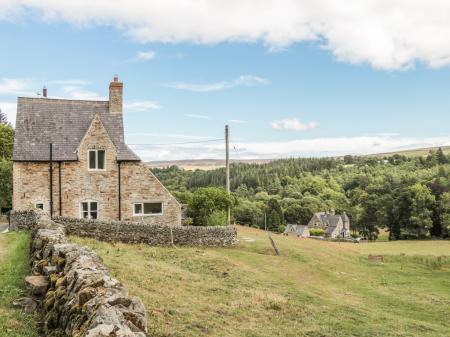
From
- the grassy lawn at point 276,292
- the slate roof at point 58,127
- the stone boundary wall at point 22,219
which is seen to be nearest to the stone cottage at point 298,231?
the grassy lawn at point 276,292

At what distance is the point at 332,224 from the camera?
130 meters

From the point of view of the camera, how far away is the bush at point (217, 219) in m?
34.9

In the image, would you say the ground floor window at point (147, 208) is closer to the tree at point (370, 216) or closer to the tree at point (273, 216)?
the tree at point (370, 216)

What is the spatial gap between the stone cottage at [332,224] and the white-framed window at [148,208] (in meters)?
99.0

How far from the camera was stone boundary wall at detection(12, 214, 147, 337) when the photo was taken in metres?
6.12

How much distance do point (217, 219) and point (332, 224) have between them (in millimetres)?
101545

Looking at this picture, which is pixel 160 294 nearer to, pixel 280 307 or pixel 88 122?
pixel 280 307

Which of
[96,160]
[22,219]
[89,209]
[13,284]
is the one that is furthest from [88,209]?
[13,284]

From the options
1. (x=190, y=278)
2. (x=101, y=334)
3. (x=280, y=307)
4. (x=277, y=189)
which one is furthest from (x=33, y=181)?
(x=277, y=189)

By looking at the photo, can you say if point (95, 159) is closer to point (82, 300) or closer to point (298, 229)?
point (82, 300)

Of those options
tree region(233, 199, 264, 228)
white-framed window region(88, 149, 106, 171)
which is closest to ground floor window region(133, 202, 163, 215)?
white-framed window region(88, 149, 106, 171)

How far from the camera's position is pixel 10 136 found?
60.3 meters

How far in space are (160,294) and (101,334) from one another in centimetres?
907

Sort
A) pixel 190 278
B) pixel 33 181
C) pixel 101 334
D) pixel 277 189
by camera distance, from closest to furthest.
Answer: pixel 101 334, pixel 190 278, pixel 33 181, pixel 277 189
